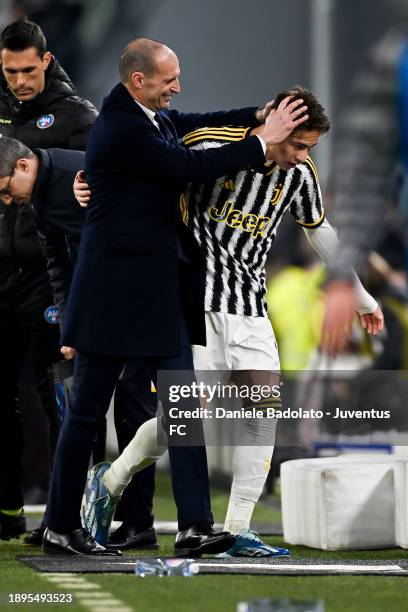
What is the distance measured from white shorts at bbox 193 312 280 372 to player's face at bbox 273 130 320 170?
56 centimetres

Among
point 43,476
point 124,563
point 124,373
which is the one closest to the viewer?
point 124,563

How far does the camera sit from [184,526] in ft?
18.6

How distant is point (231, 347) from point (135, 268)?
1.79 feet

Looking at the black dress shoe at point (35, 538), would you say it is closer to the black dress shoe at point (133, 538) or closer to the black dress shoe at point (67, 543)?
the black dress shoe at point (133, 538)

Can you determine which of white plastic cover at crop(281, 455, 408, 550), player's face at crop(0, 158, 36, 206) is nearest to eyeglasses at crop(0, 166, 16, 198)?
player's face at crop(0, 158, 36, 206)

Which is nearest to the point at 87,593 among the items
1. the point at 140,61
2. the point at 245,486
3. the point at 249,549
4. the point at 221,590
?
the point at 221,590

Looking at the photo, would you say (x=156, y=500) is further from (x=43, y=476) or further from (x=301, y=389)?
(x=301, y=389)

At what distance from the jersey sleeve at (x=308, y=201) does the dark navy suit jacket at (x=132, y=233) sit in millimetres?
460

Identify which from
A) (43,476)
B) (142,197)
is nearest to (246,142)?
(142,197)

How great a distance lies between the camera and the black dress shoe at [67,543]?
19.0 ft

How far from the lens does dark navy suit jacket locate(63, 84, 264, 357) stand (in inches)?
222

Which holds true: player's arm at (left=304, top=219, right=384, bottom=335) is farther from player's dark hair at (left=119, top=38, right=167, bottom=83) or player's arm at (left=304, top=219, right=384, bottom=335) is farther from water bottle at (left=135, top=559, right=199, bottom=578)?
water bottle at (left=135, top=559, right=199, bottom=578)

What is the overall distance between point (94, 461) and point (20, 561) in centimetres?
95

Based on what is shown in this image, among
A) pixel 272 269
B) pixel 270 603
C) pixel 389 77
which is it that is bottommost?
pixel 270 603
